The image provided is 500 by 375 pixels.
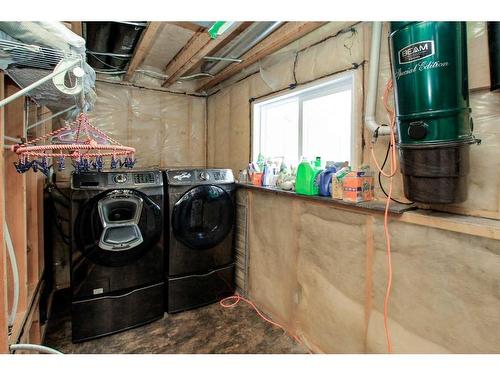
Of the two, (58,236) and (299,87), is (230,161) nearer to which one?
(299,87)

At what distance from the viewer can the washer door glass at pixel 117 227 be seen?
1720 mm

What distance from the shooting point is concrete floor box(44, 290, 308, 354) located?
1727 millimetres

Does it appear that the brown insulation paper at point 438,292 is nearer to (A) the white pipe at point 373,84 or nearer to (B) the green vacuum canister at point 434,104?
(B) the green vacuum canister at point 434,104

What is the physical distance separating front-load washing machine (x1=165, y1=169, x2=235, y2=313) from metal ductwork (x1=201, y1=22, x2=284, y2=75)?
1.04 m

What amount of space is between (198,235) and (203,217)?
0.15 m

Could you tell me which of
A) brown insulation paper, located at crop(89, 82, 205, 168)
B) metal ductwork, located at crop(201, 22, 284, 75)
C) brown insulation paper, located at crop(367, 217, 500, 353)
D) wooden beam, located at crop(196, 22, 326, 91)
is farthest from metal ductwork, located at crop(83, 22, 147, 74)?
brown insulation paper, located at crop(367, 217, 500, 353)

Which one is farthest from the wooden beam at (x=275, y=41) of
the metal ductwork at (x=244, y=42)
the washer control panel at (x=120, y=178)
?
the washer control panel at (x=120, y=178)

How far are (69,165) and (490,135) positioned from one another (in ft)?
10.4

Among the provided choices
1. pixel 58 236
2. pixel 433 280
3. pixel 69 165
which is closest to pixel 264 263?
pixel 433 280

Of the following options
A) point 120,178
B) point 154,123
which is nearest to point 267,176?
point 120,178

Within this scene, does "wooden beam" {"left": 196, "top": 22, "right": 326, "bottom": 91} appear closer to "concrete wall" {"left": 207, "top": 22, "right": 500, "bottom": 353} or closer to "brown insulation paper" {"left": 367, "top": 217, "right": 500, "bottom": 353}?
"concrete wall" {"left": 207, "top": 22, "right": 500, "bottom": 353}

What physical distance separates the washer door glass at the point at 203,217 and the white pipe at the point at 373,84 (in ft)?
4.21

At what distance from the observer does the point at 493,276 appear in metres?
0.96
